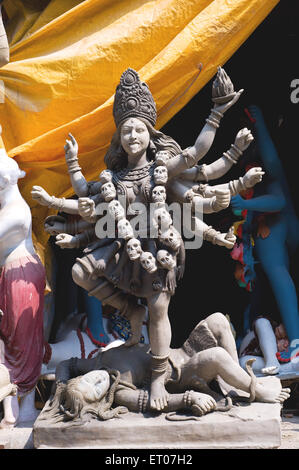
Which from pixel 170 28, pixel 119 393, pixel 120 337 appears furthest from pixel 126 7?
pixel 119 393

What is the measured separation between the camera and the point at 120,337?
4.91m

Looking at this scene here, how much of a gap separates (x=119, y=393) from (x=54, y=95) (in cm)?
193

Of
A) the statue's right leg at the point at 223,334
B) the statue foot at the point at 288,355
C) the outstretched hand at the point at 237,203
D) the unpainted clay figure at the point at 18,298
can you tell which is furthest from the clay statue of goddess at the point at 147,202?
the statue foot at the point at 288,355

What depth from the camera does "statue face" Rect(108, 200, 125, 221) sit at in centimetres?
374

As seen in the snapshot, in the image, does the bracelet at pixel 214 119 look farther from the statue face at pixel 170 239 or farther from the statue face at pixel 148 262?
the statue face at pixel 148 262

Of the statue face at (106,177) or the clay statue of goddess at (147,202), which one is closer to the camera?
the clay statue of goddess at (147,202)

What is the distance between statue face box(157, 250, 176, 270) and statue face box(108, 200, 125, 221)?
265 mm

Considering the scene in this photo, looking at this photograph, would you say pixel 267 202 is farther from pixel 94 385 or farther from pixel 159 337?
pixel 94 385

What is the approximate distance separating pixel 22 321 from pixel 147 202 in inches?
42.6

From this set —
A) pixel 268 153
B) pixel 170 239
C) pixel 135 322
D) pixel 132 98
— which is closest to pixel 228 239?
pixel 170 239

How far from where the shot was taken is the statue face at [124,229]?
145 inches

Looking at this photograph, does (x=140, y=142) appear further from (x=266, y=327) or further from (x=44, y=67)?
(x=266, y=327)

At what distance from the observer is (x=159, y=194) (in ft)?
12.3

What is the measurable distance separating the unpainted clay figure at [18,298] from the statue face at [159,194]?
0.95 meters
